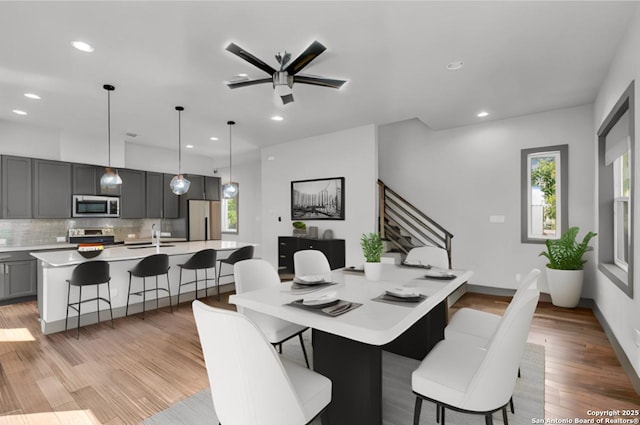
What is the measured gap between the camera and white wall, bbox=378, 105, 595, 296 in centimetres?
457

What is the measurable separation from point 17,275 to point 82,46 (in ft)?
13.1

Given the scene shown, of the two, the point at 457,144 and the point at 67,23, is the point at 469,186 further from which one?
the point at 67,23

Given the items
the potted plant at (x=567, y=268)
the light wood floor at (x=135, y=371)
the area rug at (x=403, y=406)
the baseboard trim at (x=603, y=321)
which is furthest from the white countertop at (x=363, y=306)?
the potted plant at (x=567, y=268)

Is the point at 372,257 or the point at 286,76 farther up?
the point at 286,76

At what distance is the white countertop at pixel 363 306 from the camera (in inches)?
55.2

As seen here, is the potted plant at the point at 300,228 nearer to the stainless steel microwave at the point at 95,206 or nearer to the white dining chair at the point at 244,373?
the stainless steel microwave at the point at 95,206

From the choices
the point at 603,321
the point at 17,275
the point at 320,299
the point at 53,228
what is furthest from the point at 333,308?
the point at 53,228

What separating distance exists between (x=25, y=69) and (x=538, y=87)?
5770mm

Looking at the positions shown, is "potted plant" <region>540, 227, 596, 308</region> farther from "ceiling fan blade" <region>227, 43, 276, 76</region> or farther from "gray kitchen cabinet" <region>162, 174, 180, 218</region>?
"gray kitchen cabinet" <region>162, 174, 180, 218</region>

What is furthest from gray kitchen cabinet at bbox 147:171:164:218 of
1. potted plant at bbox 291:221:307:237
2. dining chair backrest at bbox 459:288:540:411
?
dining chair backrest at bbox 459:288:540:411

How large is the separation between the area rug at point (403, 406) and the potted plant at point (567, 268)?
2.14 m

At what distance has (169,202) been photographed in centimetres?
712

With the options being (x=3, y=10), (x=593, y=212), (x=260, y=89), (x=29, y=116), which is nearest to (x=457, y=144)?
(x=593, y=212)

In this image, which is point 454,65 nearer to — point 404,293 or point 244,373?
point 404,293
